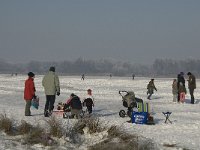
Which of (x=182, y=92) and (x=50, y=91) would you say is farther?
(x=182, y=92)

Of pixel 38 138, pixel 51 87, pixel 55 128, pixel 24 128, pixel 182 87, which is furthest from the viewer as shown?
pixel 182 87

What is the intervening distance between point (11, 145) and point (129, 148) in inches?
123

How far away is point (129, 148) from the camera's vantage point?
11.7 meters

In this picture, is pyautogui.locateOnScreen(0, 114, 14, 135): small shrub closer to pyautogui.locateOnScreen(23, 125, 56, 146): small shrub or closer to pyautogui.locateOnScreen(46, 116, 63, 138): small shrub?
pyautogui.locateOnScreen(23, 125, 56, 146): small shrub

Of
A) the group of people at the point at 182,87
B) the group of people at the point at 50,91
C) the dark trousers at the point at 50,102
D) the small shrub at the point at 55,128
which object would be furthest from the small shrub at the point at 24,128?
the group of people at the point at 182,87

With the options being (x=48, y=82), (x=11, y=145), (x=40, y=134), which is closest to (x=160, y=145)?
(x=40, y=134)

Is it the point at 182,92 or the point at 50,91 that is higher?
the point at 50,91

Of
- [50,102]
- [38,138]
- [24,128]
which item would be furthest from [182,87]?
[38,138]

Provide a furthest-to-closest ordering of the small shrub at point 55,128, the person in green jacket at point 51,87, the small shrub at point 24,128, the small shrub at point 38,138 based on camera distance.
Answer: the person in green jacket at point 51,87
the small shrub at point 24,128
the small shrub at point 55,128
the small shrub at point 38,138

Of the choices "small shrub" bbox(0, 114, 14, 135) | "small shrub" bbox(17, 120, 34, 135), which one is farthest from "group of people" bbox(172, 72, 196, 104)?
"small shrub" bbox(0, 114, 14, 135)

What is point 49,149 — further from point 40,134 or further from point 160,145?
point 160,145

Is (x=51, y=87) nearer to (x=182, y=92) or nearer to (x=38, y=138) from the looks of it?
(x=38, y=138)

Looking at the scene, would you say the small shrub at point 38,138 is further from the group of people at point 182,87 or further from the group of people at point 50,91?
the group of people at point 182,87

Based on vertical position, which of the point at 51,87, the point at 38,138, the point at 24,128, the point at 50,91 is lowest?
the point at 38,138
